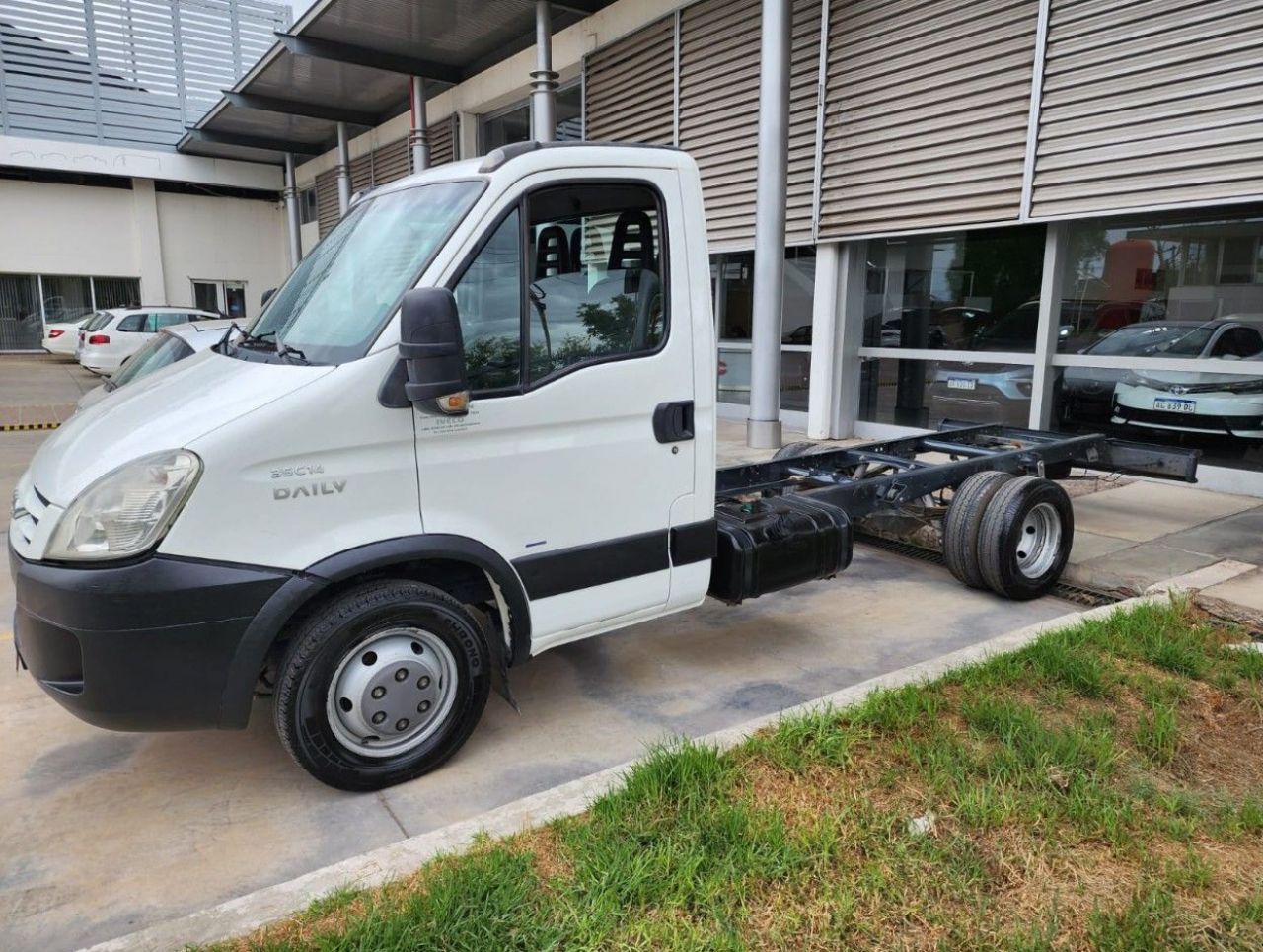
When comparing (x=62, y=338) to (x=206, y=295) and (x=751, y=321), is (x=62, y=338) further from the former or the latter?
(x=751, y=321)

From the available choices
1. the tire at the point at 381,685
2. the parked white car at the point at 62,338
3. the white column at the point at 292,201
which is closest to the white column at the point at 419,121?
the white column at the point at 292,201

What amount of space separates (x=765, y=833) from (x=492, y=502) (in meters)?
1.54

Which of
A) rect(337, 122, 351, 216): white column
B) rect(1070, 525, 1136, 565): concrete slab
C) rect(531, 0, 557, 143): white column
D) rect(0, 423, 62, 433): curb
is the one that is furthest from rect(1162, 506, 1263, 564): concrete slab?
rect(337, 122, 351, 216): white column

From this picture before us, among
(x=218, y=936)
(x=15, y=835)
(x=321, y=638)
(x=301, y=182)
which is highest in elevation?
(x=301, y=182)

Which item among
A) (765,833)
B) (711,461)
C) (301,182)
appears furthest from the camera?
(301,182)

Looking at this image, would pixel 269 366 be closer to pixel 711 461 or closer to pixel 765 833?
pixel 711 461

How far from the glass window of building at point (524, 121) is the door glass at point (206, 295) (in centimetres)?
1640

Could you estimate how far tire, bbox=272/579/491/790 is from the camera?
3078mm

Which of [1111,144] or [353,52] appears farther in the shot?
[353,52]

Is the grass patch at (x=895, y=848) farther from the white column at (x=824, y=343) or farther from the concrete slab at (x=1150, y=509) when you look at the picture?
the white column at (x=824, y=343)

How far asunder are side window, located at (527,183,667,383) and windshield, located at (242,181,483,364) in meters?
0.35

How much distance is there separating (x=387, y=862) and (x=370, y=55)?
1515cm

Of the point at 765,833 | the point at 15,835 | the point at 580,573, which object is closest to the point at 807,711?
the point at 765,833

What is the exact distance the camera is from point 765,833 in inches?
107
